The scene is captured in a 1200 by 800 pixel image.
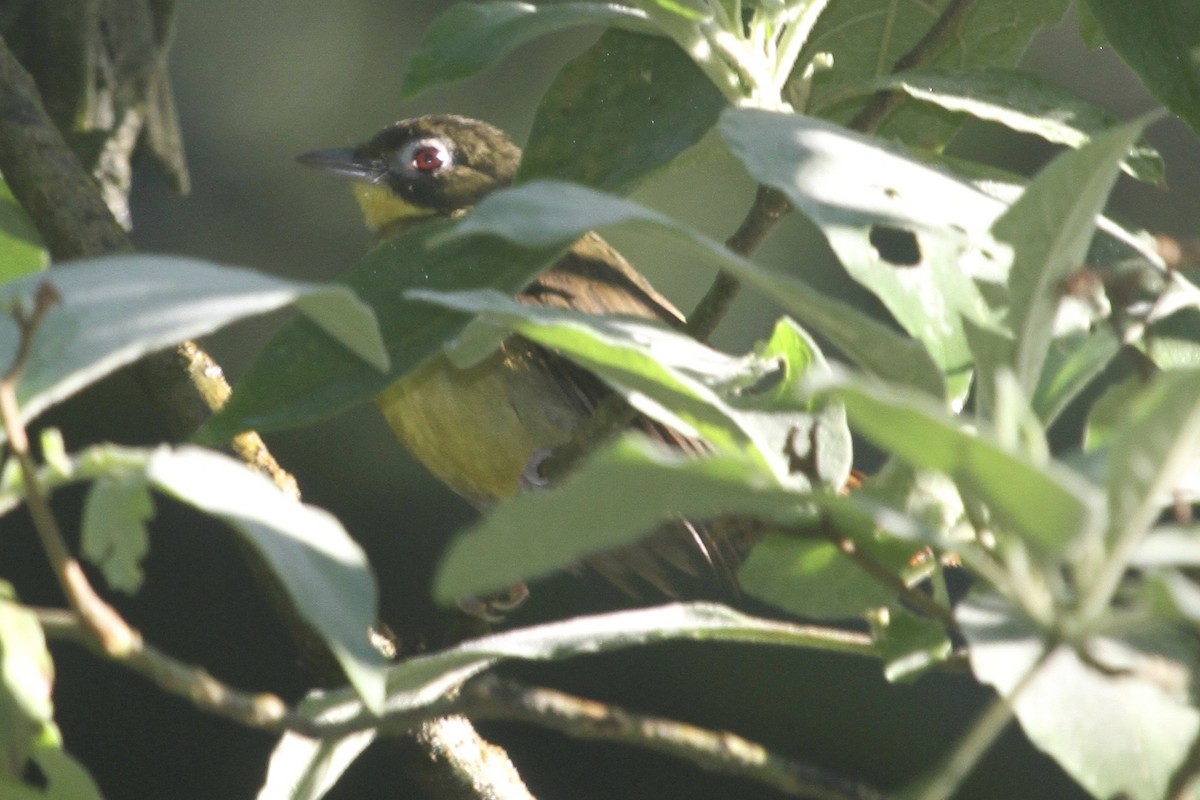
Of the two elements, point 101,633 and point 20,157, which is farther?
point 20,157

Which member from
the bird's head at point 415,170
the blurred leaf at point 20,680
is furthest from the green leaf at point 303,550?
the bird's head at point 415,170

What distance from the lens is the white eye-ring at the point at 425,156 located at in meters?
4.82

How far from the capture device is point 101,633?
49.4 inches

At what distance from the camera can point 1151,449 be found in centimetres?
115

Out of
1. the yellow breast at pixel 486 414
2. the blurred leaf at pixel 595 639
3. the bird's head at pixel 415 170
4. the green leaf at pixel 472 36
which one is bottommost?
the yellow breast at pixel 486 414

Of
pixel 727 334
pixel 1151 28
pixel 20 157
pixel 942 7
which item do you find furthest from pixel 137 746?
pixel 1151 28

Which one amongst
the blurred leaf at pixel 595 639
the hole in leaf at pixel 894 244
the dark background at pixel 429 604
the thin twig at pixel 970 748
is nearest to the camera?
the thin twig at pixel 970 748

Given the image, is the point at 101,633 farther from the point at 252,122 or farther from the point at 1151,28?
the point at 252,122

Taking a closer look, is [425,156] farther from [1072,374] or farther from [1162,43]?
[1072,374]

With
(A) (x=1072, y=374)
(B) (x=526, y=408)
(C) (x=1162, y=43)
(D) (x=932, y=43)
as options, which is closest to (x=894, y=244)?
(B) (x=526, y=408)

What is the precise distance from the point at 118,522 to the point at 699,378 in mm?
680

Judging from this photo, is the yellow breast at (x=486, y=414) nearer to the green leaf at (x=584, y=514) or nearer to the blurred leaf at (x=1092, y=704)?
the blurred leaf at (x=1092, y=704)

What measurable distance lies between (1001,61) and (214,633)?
431 cm

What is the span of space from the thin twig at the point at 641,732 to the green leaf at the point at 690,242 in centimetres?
36
